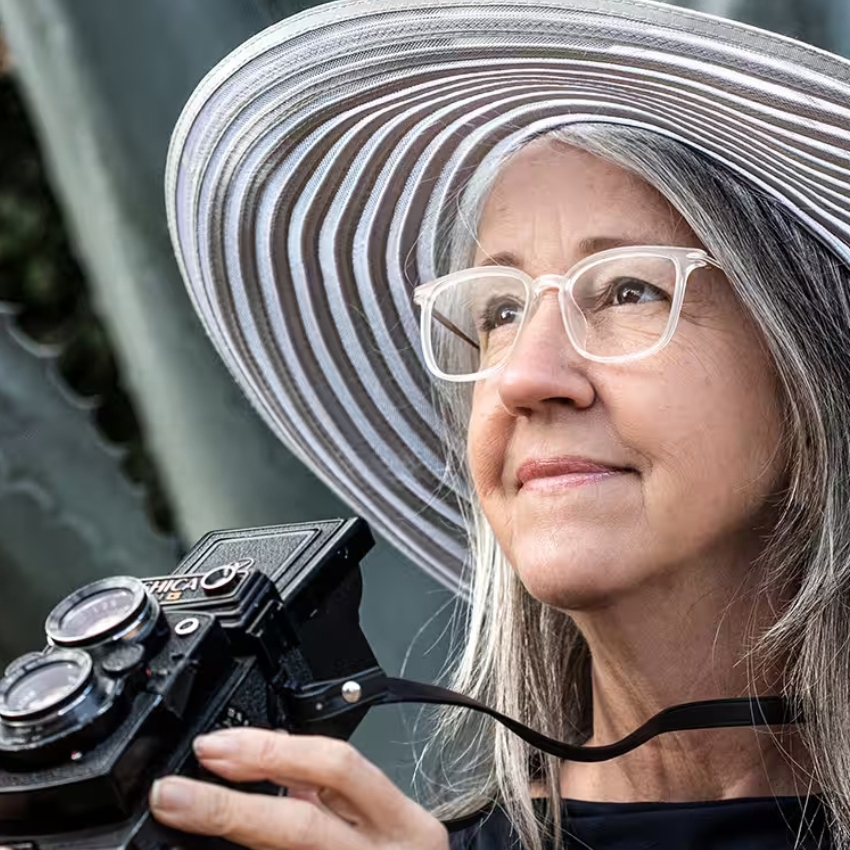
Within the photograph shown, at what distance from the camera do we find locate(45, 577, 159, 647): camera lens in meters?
0.79

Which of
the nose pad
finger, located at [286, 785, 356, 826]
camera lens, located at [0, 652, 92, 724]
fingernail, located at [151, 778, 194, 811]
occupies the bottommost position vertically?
finger, located at [286, 785, 356, 826]

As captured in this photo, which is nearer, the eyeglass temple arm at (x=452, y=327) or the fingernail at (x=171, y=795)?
the fingernail at (x=171, y=795)

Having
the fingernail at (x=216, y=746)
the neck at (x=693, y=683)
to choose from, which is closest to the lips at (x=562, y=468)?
the neck at (x=693, y=683)

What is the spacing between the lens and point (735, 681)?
1113 mm

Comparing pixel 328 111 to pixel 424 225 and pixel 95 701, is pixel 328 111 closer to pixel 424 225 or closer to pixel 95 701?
pixel 424 225

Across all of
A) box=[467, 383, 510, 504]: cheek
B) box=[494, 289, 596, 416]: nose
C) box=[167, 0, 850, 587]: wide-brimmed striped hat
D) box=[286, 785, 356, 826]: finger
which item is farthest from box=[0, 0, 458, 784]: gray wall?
box=[286, 785, 356, 826]: finger

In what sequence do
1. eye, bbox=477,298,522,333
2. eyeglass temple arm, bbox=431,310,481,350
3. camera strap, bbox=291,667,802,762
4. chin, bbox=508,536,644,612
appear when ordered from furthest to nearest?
eyeglass temple arm, bbox=431,310,481,350, eye, bbox=477,298,522,333, chin, bbox=508,536,644,612, camera strap, bbox=291,667,802,762

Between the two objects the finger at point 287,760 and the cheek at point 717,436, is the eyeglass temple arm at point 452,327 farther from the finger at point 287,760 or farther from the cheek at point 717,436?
the finger at point 287,760

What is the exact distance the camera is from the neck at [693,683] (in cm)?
108

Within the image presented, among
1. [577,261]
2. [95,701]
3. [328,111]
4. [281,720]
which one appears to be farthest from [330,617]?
[328,111]

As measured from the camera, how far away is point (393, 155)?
1217 millimetres

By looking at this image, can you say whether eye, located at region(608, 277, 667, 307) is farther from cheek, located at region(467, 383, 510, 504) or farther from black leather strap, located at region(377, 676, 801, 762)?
black leather strap, located at region(377, 676, 801, 762)

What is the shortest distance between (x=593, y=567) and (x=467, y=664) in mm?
418

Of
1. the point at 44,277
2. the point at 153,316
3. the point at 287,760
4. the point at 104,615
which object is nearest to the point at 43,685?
the point at 104,615
